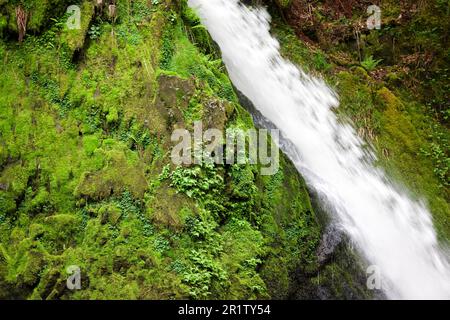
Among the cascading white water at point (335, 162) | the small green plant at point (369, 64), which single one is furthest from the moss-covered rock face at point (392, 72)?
the cascading white water at point (335, 162)

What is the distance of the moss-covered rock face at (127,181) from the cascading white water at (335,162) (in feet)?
4.15

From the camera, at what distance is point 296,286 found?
6074 mm

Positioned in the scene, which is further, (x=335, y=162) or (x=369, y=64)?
(x=369, y=64)

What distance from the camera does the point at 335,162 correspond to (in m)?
8.52

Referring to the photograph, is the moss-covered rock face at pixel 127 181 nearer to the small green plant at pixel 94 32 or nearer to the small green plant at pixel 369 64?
the small green plant at pixel 94 32

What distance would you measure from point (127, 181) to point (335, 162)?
4148 millimetres

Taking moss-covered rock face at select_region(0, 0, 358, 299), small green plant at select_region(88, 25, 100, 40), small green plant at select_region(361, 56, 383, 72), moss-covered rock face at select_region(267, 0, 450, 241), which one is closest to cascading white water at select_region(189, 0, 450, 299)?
moss-covered rock face at select_region(267, 0, 450, 241)

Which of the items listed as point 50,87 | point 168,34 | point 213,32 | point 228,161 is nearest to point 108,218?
point 228,161

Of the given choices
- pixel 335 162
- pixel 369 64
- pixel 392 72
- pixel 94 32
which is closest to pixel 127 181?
pixel 94 32

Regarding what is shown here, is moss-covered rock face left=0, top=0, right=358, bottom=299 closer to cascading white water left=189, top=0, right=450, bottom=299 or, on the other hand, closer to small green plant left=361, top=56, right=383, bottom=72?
cascading white water left=189, top=0, right=450, bottom=299

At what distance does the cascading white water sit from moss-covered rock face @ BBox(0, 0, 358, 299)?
4.15 ft

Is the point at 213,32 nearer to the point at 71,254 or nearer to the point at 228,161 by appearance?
the point at 228,161

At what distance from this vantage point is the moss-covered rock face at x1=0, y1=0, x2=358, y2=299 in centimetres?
548

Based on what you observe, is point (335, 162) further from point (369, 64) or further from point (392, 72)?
point (392, 72)
